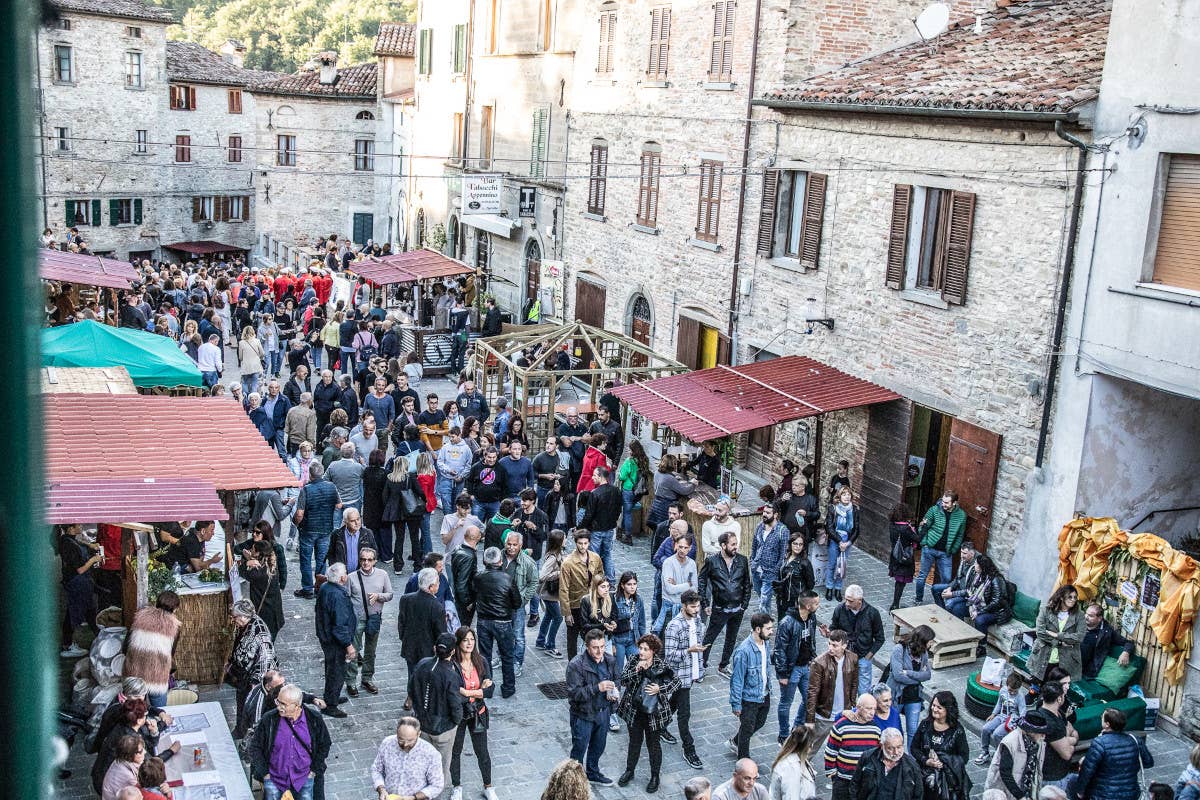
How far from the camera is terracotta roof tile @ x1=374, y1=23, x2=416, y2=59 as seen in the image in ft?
152

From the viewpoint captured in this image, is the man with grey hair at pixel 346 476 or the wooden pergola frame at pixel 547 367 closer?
the man with grey hair at pixel 346 476

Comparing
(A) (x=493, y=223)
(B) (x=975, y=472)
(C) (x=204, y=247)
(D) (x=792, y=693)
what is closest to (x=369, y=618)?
(D) (x=792, y=693)

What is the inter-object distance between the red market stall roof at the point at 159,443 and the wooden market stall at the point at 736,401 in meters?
5.81

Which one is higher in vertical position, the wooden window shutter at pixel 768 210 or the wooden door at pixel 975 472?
the wooden window shutter at pixel 768 210

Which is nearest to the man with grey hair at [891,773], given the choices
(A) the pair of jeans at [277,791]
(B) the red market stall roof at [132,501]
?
(A) the pair of jeans at [277,791]

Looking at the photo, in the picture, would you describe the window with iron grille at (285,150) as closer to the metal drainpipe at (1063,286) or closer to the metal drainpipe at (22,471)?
the metal drainpipe at (1063,286)

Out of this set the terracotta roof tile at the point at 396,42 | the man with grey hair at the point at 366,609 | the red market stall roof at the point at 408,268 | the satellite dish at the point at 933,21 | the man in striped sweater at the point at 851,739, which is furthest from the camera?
the terracotta roof tile at the point at 396,42

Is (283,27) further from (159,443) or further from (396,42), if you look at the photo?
(159,443)

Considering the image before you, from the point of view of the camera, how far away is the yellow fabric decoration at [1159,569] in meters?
12.2

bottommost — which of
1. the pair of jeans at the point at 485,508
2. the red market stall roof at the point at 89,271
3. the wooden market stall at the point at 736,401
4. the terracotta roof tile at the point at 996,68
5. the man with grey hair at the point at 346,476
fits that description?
the pair of jeans at the point at 485,508

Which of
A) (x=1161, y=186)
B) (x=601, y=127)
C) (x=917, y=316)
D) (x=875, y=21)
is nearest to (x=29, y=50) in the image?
(x=1161, y=186)

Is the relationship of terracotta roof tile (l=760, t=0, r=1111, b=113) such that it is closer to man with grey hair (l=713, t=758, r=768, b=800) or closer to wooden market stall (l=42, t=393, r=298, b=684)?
man with grey hair (l=713, t=758, r=768, b=800)

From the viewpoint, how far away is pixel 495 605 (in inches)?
452

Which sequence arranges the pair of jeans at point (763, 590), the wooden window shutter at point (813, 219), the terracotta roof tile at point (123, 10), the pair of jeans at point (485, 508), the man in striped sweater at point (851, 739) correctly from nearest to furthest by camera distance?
the man in striped sweater at point (851, 739) < the pair of jeans at point (763, 590) < the pair of jeans at point (485, 508) < the wooden window shutter at point (813, 219) < the terracotta roof tile at point (123, 10)
